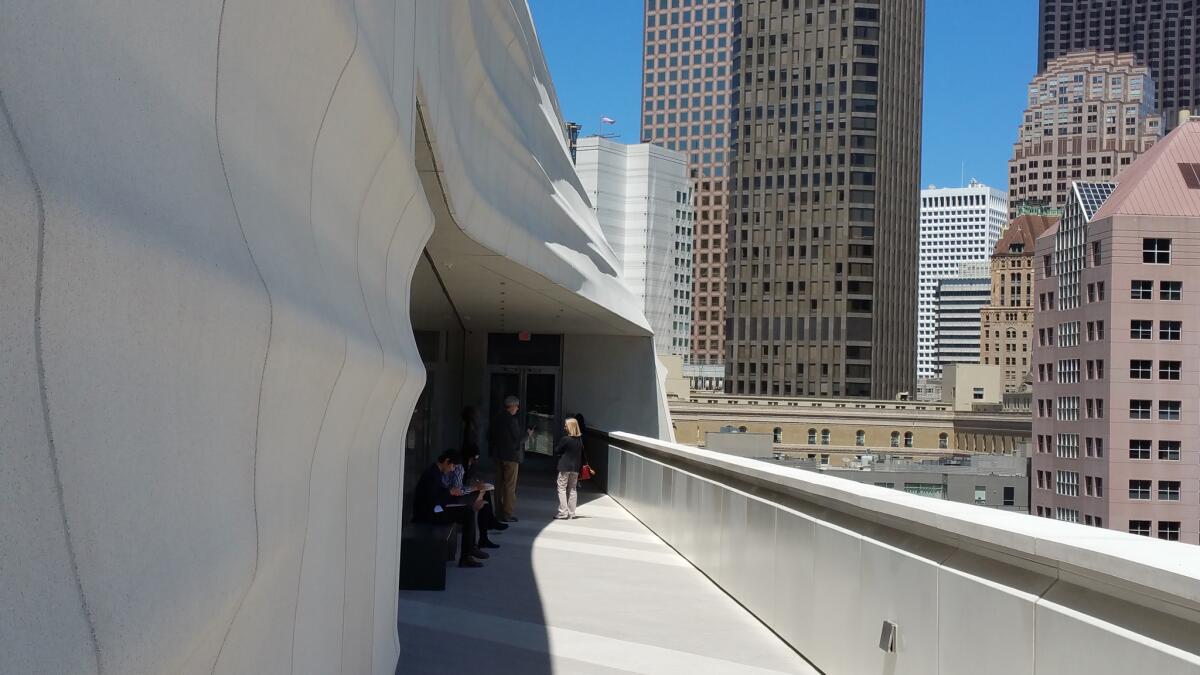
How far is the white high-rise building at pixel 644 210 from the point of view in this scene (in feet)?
335

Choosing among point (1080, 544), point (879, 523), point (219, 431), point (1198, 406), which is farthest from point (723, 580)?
point (1198, 406)

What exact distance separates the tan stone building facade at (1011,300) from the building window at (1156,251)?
77.2m

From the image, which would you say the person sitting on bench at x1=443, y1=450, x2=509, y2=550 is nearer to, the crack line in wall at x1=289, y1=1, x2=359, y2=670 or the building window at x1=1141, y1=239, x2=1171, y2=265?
the crack line in wall at x1=289, y1=1, x2=359, y2=670

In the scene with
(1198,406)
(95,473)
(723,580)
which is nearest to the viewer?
(95,473)

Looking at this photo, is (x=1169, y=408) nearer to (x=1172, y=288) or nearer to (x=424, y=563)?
(x=1172, y=288)

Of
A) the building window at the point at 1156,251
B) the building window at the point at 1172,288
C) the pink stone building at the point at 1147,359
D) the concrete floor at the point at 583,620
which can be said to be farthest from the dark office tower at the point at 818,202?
the concrete floor at the point at 583,620

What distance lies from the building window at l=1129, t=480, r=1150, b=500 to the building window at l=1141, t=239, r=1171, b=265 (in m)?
19.5

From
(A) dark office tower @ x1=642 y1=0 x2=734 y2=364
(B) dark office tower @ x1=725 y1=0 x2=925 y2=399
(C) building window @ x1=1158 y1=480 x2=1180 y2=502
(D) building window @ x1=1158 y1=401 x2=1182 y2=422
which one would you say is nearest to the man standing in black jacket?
(D) building window @ x1=1158 y1=401 x2=1182 y2=422

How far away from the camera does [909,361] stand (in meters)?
142

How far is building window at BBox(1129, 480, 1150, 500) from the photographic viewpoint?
105 m

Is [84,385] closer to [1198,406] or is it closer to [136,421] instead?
[136,421]

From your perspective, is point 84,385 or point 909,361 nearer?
point 84,385

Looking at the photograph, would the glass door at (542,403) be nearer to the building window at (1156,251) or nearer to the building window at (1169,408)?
the building window at (1156,251)

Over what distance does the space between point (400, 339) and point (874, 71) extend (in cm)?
13607
